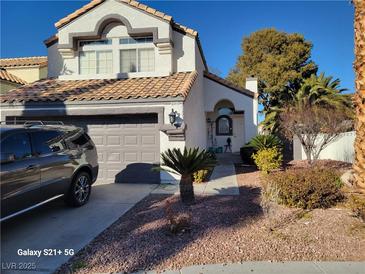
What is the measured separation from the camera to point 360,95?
629 centimetres

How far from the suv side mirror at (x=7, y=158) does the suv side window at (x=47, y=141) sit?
0.68 m

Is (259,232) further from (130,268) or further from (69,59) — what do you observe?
(69,59)

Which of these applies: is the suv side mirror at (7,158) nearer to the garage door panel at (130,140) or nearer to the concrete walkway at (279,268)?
the concrete walkway at (279,268)

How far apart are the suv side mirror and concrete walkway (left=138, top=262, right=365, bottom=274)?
3098 mm

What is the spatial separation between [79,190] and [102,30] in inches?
317

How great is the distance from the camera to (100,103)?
33.1 feet

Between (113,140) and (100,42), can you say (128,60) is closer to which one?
(100,42)

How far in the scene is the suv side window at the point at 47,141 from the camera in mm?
6047

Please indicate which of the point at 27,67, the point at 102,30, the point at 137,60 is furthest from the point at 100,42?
the point at 27,67

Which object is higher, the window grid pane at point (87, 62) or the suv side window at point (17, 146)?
the window grid pane at point (87, 62)

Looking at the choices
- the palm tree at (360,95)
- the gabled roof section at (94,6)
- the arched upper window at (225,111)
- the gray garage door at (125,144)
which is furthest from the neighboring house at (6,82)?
the palm tree at (360,95)

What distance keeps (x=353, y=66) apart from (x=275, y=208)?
11.9ft

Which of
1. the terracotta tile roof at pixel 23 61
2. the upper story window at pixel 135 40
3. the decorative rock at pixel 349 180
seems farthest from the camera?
the terracotta tile roof at pixel 23 61

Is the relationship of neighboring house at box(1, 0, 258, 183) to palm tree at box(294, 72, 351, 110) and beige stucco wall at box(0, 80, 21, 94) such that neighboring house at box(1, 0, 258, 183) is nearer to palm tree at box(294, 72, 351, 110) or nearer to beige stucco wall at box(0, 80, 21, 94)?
beige stucco wall at box(0, 80, 21, 94)
